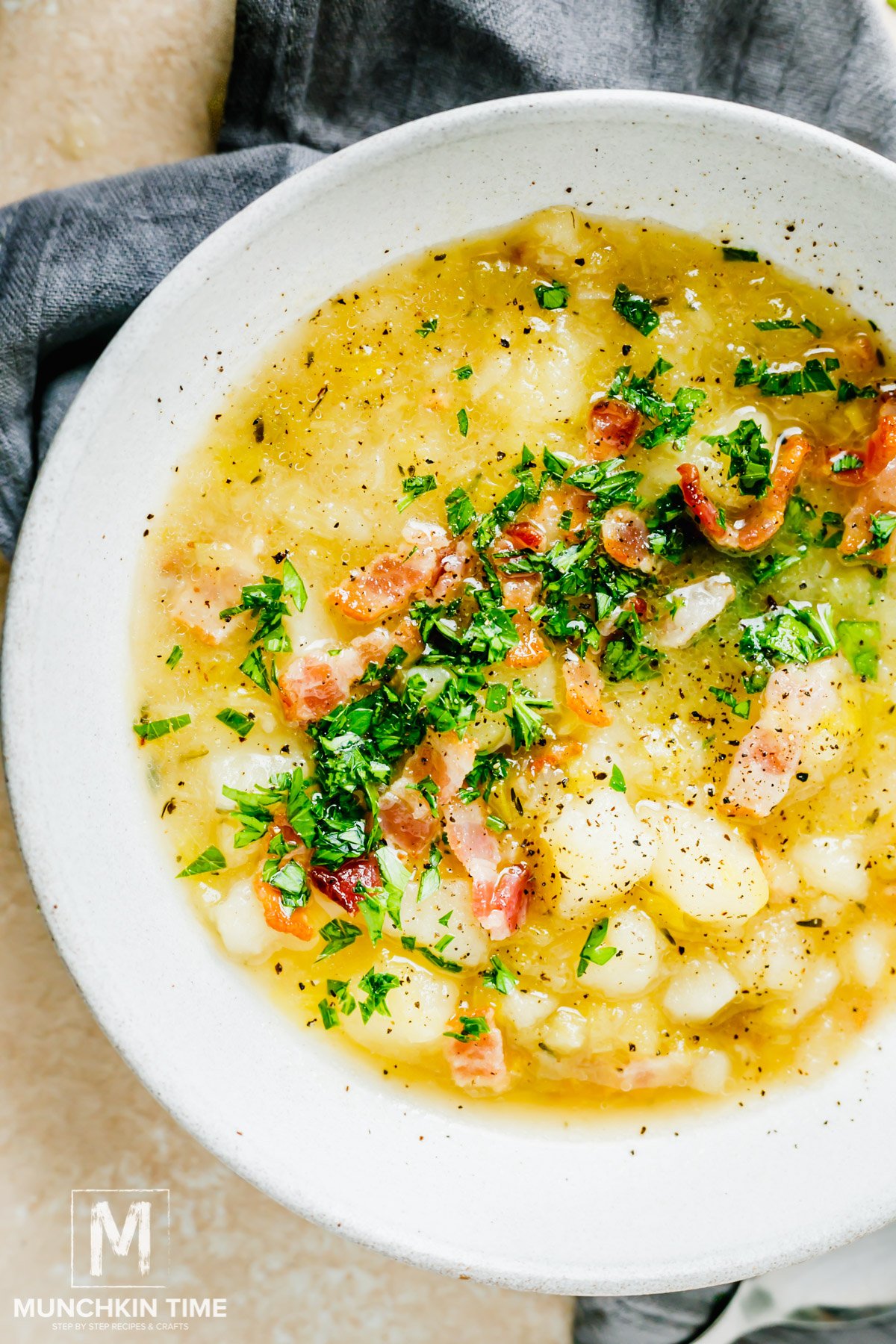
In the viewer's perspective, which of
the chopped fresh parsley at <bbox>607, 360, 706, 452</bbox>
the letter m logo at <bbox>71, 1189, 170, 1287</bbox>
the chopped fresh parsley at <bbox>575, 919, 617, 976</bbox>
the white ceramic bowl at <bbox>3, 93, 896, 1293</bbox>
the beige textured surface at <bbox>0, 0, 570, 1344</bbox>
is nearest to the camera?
the white ceramic bowl at <bbox>3, 93, 896, 1293</bbox>

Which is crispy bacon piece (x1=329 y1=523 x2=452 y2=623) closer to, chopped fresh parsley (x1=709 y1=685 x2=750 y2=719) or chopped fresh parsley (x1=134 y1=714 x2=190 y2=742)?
chopped fresh parsley (x1=134 y1=714 x2=190 y2=742)

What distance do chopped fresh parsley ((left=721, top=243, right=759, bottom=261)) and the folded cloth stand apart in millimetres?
581

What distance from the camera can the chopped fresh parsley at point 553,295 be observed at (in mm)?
2086

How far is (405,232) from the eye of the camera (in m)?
2.03

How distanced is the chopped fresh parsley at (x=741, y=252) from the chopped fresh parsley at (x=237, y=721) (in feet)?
4.14

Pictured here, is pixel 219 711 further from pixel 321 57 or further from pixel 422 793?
pixel 321 57

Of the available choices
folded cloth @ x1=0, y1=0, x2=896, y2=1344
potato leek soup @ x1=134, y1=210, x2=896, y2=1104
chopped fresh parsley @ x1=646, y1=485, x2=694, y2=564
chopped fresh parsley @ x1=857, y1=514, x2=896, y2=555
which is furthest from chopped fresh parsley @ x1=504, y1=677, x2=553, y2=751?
folded cloth @ x1=0, y1=0, x2=896, y2=1344

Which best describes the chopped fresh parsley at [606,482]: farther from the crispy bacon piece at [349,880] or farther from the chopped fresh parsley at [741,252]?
the crispy bacon piece at [349,880]

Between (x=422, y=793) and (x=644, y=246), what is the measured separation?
1.12 meters

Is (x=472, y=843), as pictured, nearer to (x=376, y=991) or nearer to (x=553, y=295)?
(x=376, y=991)

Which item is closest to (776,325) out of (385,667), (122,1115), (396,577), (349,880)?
(396,577)

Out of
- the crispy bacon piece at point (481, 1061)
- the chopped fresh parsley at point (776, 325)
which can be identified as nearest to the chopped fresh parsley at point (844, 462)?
the chopped fresh parsley at point (776, 325)

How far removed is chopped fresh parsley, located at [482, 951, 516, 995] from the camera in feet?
7.15

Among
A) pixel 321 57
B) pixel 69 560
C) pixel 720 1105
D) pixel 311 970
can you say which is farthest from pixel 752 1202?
pixel 321 57
